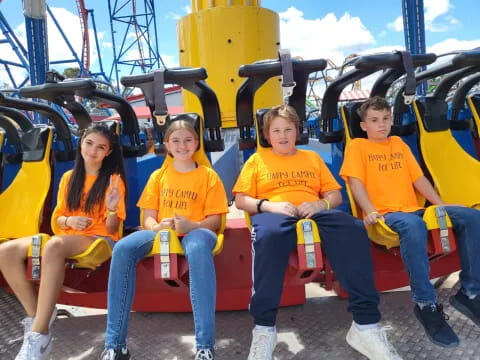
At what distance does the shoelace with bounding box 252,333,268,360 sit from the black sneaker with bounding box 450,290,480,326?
0.79 meters

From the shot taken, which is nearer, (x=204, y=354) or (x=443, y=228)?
(x=204, y=354)

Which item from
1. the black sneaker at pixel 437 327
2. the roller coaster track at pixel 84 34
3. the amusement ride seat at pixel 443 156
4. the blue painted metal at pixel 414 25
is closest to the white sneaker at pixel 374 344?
the black sneaker at pixel 437 327

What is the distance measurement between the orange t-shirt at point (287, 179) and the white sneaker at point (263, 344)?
537 mm

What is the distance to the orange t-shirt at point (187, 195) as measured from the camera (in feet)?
5.65

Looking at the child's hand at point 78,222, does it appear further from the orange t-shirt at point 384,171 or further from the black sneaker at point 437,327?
the black sneaker at point 437,327

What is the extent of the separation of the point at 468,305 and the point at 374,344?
1.42 ft

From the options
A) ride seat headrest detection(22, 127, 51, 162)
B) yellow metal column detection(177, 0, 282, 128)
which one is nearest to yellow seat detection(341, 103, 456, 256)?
ride seat headrest detection(22, 127, 51, 162)

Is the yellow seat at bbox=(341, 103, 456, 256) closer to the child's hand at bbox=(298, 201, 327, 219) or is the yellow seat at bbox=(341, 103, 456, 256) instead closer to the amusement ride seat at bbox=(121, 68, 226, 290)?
the child's hand at bbox=(298, 201, 327, 219)

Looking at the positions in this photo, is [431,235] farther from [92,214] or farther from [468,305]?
[92,214]

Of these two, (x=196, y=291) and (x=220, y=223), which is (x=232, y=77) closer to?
(x=220, y=223)

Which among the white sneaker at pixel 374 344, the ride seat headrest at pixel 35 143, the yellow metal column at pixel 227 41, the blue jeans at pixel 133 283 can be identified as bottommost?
the white sneaker at pixel 374 344

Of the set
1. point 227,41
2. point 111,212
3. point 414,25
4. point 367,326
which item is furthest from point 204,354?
point 414,25

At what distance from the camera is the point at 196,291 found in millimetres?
1411

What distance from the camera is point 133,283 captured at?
1.47 m
